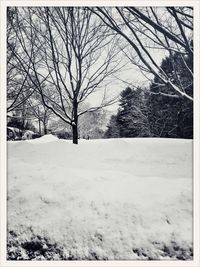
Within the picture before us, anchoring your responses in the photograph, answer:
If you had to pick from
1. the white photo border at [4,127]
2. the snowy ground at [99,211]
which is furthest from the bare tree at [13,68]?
the snowy ground at [99,211]

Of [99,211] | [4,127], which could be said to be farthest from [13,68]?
[99,211]

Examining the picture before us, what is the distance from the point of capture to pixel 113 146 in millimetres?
3668

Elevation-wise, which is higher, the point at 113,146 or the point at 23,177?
the point at 113,146

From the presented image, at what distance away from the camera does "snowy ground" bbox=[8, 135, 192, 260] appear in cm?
190

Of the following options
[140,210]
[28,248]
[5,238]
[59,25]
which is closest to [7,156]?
[5,238]

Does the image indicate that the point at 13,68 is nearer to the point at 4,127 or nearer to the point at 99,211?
the point at 4,127

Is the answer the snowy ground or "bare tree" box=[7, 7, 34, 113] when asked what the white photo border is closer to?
the snowy ground

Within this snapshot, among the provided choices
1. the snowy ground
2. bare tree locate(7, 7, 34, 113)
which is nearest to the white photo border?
the snowy ground

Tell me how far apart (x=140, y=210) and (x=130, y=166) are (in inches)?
36.4

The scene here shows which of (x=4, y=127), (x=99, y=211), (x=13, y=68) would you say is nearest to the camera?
(x=99, y=211)

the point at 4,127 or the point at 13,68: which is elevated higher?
the point at 13,68

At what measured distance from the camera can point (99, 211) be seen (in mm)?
2066

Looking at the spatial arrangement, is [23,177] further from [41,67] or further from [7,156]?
[41,67]

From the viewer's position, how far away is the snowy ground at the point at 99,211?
1899 mm
